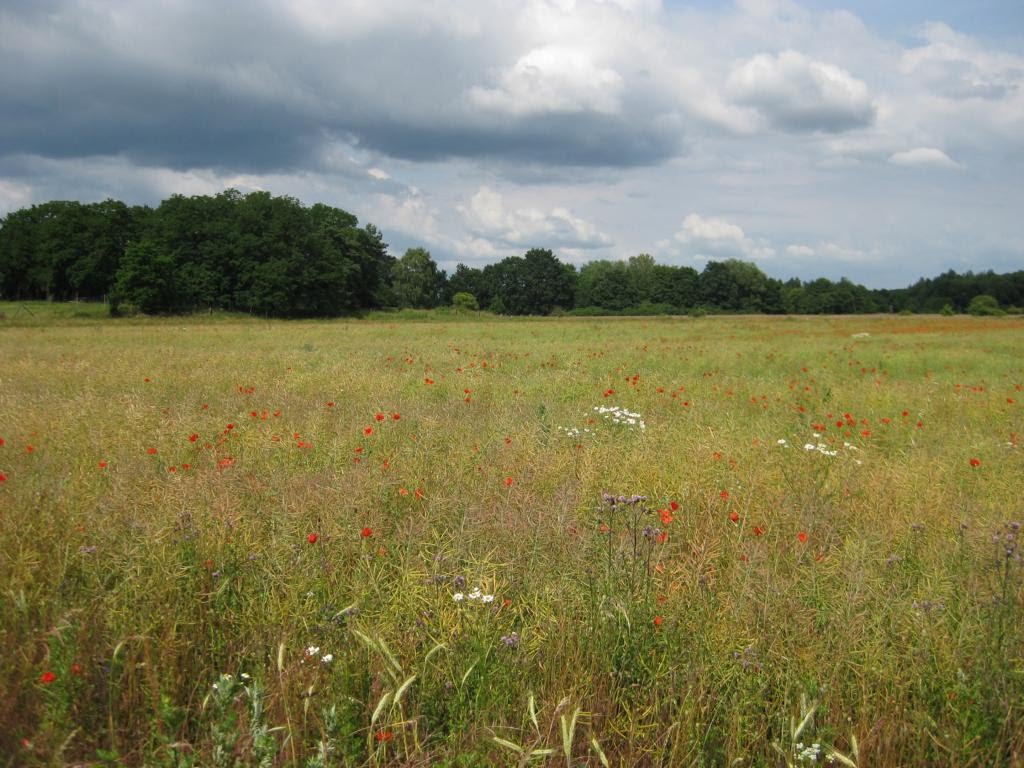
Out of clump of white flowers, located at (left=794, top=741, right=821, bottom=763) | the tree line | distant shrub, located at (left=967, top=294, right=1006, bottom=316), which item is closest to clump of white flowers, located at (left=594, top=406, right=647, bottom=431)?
clump of white flowers, located at (left=794, top=741, right=821, bottom=763)

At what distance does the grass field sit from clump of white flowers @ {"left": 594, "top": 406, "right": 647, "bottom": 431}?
2.56ft

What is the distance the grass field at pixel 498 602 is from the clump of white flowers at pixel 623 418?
0.78 metres

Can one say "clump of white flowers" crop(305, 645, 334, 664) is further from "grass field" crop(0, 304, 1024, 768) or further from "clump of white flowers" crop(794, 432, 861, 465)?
"clump of white flowers" crop(794, 432, 861, 465)

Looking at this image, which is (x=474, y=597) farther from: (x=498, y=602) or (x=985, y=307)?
(x=985, y=307)

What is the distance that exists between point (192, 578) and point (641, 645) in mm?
2182

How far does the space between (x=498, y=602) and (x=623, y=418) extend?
191 inches

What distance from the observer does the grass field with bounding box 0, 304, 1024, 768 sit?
101 inches

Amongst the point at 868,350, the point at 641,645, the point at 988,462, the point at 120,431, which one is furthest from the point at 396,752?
the point at 868,350

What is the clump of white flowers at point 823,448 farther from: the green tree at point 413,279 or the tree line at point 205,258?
the green tree at point 413,279

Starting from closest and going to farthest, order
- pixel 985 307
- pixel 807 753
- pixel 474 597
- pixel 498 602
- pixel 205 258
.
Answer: pixel 807 753
pixel 474 597
pixel 498 602
pixel 205 258
pixel 985 307

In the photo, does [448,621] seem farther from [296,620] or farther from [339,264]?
[339,264]

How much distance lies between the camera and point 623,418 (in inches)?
312

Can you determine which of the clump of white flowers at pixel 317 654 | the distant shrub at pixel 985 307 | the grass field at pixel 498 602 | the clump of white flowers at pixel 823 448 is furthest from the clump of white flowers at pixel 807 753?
the distant shrub at pixel 985 307

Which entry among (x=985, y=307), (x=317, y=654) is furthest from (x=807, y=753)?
(x=985, y=307)
